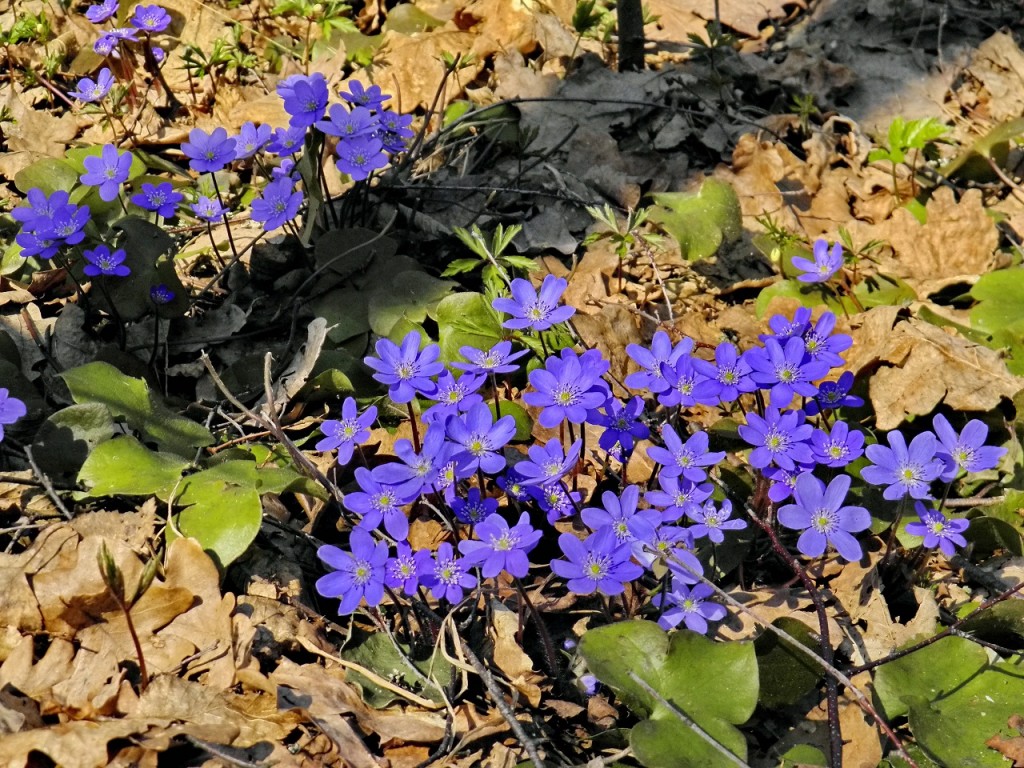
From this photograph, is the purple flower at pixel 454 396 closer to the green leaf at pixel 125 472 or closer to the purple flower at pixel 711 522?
the purple flower at pixel 711 522

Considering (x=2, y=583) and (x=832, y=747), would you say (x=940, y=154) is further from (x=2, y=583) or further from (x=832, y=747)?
(x=2, y=583)

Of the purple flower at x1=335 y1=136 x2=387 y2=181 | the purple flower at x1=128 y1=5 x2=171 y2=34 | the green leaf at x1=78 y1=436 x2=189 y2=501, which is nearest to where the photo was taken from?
the green leaf at x1=78 y1=436 x2=189 y2=501

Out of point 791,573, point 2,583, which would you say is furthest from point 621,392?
point 2,583

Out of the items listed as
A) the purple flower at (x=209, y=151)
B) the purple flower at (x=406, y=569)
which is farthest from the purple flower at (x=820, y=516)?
the purple flower at (x=209, y=151)

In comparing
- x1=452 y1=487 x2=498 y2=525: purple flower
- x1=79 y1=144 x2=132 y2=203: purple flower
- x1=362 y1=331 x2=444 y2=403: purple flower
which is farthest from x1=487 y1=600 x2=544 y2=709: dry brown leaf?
x1=79 y1=144 x2=132 y2=203: purple flower

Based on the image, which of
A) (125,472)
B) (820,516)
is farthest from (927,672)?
(125,472)

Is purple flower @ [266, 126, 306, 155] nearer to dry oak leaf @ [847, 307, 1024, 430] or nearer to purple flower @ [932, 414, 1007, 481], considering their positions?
dry oak leaf @ [847, 307, 1024, 430]
